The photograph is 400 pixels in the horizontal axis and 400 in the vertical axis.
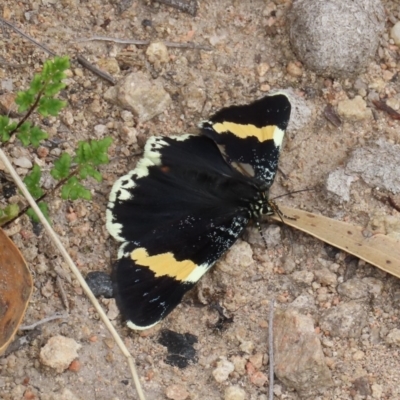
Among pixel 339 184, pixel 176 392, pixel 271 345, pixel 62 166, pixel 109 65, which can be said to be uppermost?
pixel 62 166

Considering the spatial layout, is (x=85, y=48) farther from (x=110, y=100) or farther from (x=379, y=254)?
(x=379, y=254)

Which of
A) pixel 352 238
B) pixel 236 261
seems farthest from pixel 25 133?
pixel 352 238

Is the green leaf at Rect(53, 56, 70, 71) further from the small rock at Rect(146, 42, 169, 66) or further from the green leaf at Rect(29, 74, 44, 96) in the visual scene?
the small rock at Rect(146, 42, 169, 66)

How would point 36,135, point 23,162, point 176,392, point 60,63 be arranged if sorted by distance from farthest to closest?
point 23,162
point 176,392
point 36,135
point 60,63

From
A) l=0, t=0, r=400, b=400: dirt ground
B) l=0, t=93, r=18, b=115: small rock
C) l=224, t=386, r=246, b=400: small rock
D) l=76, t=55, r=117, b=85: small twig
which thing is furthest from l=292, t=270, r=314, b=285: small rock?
l=0, t=93, r=18, b=115: small rock

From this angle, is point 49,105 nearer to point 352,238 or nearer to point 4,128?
point 4,128

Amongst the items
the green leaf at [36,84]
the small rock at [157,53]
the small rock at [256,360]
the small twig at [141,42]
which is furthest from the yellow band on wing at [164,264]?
the small twig at [141,42]

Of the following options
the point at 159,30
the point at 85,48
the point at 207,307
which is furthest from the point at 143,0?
the point at 207,307
